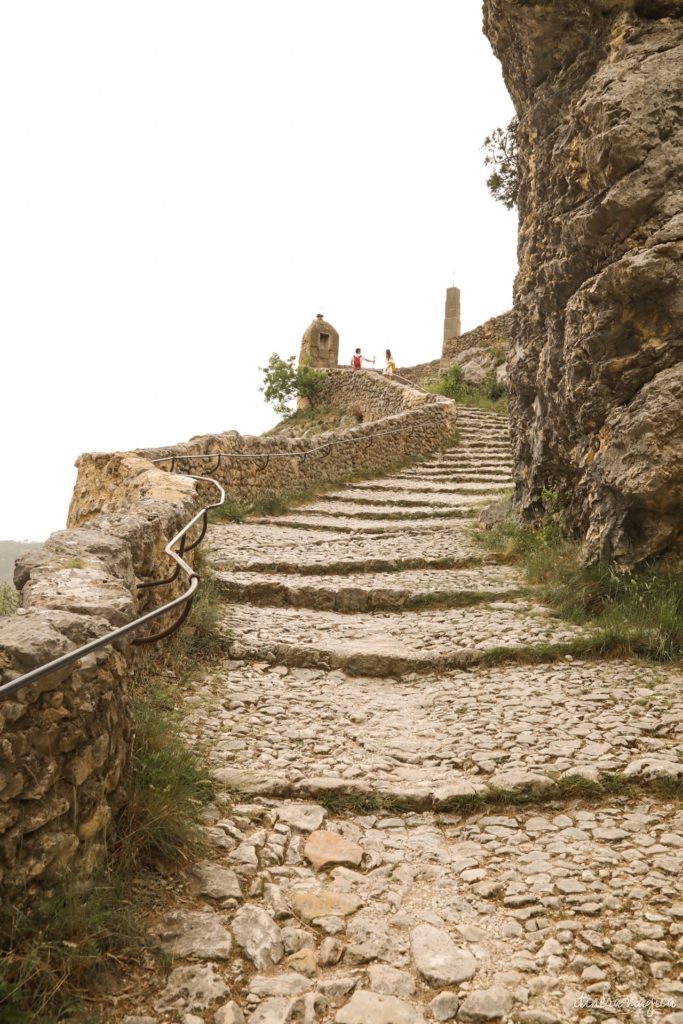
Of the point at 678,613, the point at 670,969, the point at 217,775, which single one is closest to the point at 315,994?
the point at 670,969

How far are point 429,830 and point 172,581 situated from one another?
293 cm

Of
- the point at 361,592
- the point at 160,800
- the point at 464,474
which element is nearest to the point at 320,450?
the point at 464,474

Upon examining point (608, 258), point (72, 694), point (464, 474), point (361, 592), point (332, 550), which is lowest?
point (361, 592)

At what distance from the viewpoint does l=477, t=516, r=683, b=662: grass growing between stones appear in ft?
16.7

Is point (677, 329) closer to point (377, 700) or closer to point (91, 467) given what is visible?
point (377, 700)

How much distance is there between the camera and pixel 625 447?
6.00m

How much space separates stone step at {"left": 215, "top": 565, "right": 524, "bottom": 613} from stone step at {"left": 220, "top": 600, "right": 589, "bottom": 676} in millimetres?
134

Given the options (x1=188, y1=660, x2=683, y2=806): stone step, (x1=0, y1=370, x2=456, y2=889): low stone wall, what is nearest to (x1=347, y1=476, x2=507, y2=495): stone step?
(x1=188, y1=660, x2=683, y2=806): stone step

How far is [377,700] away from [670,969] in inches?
106

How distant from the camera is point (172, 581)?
5.52m

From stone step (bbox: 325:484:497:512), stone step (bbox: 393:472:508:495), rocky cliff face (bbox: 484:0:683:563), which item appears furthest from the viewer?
stone step (bbox: 393:472:508:495)

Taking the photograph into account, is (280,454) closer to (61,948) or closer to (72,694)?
(72,694)

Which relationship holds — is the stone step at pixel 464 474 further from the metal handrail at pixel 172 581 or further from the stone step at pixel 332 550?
the stone step at pixel 332 550

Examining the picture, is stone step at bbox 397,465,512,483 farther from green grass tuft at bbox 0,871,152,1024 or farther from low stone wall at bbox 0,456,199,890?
green grass tuft at bbox 0,871,152,1024
